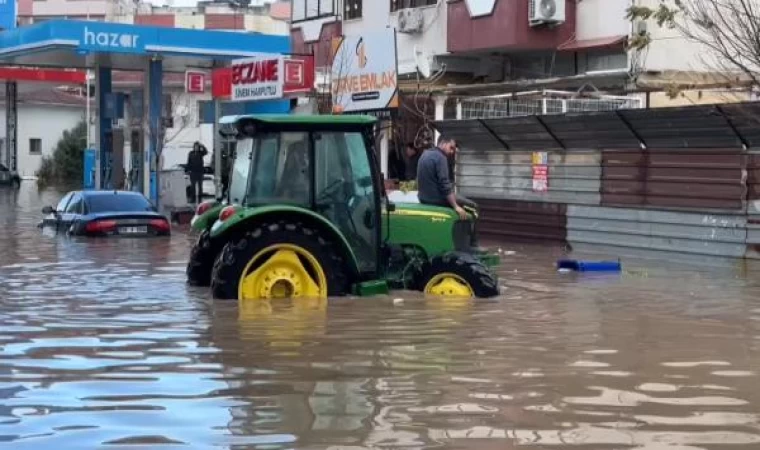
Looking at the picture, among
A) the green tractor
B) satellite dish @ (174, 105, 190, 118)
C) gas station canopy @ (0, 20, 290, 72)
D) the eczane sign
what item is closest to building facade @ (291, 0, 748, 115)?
the eczane sign

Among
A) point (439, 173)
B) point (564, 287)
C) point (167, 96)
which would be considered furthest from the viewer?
point (167, 96)

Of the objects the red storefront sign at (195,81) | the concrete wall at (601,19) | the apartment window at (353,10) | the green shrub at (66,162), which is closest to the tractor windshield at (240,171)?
the concrete wall at (601,19)

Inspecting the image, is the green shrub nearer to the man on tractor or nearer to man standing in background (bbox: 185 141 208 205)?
man standing in background (bbox: 185 141 208 205)

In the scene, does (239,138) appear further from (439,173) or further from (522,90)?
(522,90)

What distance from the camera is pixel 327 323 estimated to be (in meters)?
10.5

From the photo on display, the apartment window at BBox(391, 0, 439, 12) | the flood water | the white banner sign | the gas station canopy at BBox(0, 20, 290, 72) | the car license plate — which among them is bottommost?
the flood water

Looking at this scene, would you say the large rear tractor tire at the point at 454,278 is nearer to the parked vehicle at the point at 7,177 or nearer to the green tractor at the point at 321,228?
the green tractor at the point at 321,228

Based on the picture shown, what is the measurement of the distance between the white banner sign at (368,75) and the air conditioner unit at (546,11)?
5.37 meters

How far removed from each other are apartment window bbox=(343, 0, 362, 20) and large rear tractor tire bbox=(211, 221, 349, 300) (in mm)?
25040

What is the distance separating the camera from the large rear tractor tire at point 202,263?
13.2m

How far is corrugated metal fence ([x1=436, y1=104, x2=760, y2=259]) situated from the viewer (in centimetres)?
1780

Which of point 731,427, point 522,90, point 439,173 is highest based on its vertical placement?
point 522,90

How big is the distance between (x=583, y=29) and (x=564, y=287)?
15.2m

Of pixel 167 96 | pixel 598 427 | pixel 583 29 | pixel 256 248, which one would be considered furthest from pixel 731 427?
pixel 167 96
